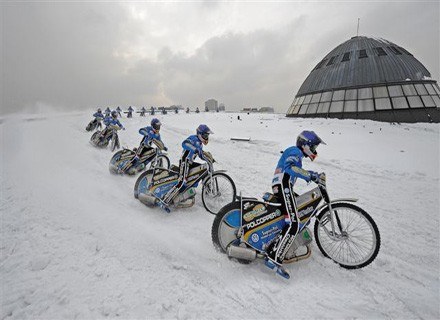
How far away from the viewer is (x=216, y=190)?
5.68 m

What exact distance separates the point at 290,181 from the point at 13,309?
3.90m

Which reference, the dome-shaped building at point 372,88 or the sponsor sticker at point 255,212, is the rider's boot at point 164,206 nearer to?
the sponsor sticker at point 255,212

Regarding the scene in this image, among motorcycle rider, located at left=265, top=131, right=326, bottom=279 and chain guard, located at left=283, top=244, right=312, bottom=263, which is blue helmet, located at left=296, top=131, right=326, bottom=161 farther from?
chain guard, located at left=283, top=244, right=312, bottom=263

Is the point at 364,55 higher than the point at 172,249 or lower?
higher

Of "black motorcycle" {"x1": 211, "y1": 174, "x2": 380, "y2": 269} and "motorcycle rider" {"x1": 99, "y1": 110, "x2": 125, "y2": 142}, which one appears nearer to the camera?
"black motorcycle" {"x1": 211, "y1": 174, "x2": 380, "y2": 269}

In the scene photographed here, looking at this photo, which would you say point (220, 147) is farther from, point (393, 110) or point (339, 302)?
point (393, 110)

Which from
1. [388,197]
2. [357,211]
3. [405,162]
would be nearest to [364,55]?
[405,162]

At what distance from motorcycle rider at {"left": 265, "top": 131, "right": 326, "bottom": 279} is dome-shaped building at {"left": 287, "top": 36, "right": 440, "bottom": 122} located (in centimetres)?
2141

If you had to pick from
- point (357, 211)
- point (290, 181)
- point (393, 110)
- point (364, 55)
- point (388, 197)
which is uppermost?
point (364, 55)

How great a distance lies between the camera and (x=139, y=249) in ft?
12.0

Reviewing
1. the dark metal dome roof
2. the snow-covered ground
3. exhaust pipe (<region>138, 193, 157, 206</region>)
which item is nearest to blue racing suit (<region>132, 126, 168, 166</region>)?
the snow-covered ground

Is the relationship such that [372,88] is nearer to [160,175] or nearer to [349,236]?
[349,236]

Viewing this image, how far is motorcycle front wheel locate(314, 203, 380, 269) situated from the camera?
3.57 meters

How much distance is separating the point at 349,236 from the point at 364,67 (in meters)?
27.1
